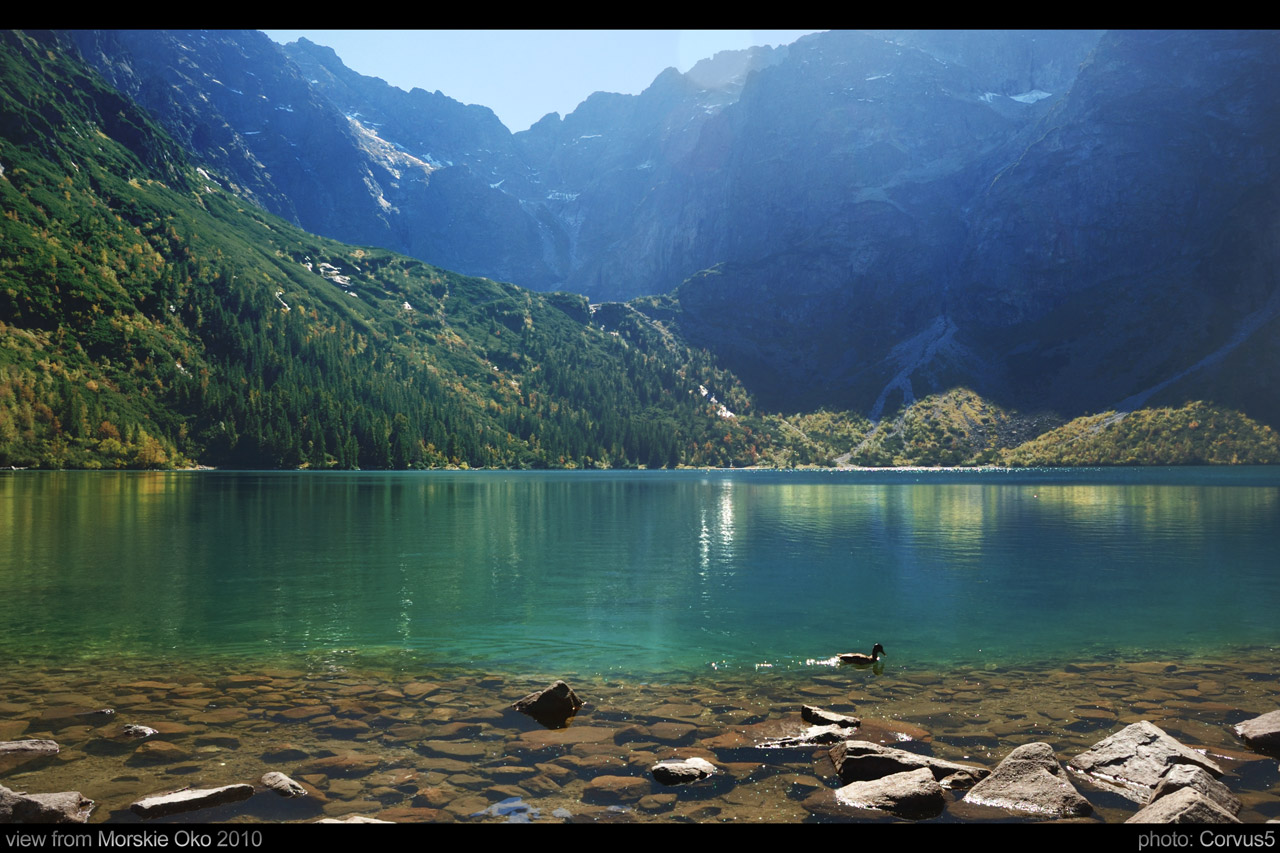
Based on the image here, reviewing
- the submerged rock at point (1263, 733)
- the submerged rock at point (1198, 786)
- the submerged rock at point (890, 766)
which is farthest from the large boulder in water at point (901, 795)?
the submerged rock at point (1263, 733)

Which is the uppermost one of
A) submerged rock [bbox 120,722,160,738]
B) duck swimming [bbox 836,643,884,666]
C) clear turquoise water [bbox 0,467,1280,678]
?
submerged rock [bbox 120,722,160,738]

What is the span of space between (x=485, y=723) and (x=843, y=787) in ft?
40.0

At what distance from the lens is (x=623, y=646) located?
3900 cm

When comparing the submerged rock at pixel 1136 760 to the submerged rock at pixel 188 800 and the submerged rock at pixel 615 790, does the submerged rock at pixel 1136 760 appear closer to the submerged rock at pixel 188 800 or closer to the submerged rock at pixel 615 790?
the submerged rock at pixel 615 790

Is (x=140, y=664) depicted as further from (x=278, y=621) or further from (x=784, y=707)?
(x=784, y=707)

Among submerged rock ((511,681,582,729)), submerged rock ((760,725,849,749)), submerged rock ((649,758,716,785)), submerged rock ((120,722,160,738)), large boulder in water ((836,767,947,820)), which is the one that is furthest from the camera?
submerged rock ((511,681,582,729))

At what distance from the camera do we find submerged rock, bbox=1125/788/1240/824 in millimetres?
16031

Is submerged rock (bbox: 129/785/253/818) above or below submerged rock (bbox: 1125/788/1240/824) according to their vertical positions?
below

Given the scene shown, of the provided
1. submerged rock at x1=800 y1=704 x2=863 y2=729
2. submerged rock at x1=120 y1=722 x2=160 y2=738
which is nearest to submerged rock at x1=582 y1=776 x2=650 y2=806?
submerged rock at x1=800 y1=704 x2=863 y2=729

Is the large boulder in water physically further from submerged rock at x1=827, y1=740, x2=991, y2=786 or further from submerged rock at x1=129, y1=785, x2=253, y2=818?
submerged rock at x1=129, y1=785, x2=253, y2=818

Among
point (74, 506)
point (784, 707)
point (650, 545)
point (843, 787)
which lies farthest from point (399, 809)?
point (74, 506)

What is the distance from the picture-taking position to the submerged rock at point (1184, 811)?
16.0 m

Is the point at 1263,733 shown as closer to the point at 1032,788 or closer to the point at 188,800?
the point at 1032,788

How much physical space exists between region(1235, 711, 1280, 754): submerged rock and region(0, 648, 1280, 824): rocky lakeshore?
0.07 meters
